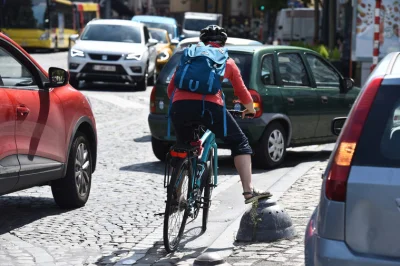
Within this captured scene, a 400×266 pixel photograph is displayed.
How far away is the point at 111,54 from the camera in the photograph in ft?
88.0

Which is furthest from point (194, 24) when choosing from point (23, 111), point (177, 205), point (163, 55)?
point (177, 205)

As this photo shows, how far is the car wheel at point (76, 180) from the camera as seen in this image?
9.02m

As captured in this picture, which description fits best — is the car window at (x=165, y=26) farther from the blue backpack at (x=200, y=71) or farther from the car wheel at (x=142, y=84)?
the blue backpack at (x=200, y=71)

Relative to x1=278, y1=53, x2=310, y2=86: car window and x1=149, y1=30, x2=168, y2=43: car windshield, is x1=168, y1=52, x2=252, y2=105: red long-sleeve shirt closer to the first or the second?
x1=278, y1=53, x2=310, y2=86: car window

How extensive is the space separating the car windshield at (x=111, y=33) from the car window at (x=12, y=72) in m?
18.8

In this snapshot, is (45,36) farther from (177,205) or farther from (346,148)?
(346,148)

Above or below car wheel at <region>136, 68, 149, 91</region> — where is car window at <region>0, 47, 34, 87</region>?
above

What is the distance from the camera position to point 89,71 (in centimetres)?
2672

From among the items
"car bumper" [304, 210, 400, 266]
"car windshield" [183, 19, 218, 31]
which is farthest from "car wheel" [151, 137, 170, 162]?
"car windshield" [183, 19, 218, 31]

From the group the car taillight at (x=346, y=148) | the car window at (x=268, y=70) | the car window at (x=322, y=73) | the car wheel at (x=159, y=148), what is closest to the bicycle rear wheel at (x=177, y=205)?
the car taillight at (x=346, y=148)

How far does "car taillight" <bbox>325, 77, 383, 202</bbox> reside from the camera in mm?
4453

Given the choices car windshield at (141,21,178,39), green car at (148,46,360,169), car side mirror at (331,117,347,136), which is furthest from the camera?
car windshield at (141,21,178,39)

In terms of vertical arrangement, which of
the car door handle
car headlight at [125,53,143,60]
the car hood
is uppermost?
the car door handle

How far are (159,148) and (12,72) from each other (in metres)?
4.38
